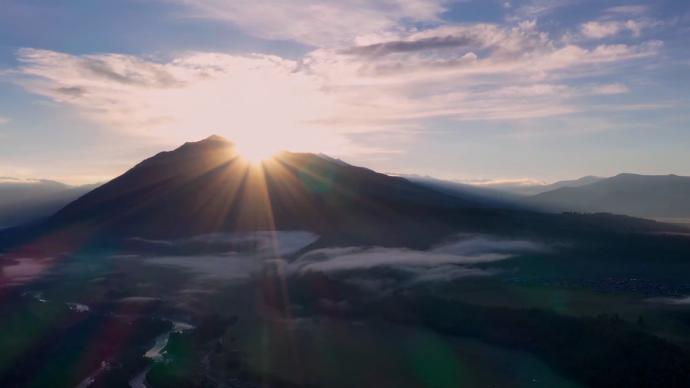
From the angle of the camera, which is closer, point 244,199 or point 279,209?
point 279,209

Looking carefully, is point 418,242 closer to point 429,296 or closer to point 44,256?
point 429,296

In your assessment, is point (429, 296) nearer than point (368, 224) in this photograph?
Yes

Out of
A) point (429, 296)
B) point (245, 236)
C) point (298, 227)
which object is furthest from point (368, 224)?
point (429, 296)

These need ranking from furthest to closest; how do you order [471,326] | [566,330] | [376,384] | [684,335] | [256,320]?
[256,320] < [471,326] < [566,330] < [684,335] < [376,384]

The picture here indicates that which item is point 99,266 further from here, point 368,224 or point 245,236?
point 368,224

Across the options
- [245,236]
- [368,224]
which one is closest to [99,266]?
[245,236]

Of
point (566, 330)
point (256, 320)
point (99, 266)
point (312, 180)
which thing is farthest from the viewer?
point (312, 180)

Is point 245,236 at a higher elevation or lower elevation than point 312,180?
lower

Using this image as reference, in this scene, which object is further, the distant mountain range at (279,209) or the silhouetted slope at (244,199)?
the silhouetted slope at (244,199)

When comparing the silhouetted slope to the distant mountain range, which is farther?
the silhouetted slope
